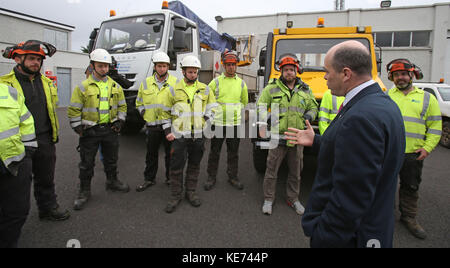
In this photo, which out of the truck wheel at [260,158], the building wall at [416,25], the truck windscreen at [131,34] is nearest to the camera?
the truck wheel at [260,158]

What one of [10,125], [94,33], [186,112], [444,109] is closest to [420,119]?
[186,112]

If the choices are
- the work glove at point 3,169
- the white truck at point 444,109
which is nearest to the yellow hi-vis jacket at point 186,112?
the work glove at point 3,169

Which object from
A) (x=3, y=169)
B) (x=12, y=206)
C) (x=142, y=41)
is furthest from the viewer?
(x=142, y=41)

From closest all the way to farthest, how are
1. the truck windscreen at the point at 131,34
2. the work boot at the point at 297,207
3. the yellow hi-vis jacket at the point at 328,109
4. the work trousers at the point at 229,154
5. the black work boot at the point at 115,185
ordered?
the yellow hi-vis jacket at the point at 328,109
the work boot at the point at 297,207
the black work boot at the point at 115,185
the work trousers at the point at 229,154
the truck windscreen at the point at 131,34

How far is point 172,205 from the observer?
3639 mm

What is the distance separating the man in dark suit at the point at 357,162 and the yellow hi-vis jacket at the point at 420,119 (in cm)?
224

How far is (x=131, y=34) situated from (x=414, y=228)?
6156mm

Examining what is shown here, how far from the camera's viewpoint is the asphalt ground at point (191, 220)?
2.92 meters

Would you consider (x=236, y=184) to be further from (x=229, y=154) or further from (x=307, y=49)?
(x=307, y=49)

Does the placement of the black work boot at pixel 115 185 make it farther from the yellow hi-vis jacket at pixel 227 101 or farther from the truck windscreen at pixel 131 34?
the truck windscreen at pixel 131 34

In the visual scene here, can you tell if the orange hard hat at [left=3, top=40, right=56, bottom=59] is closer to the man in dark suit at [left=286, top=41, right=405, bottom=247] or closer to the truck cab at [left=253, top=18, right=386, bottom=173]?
the man in dark suit at [left=286, top=41, right=405, bottom=247]

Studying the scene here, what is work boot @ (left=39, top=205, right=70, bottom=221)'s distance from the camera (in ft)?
10.8

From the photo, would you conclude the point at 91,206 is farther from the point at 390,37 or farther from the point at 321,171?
the point at 390,37

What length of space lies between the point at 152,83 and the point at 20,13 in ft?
67.6
